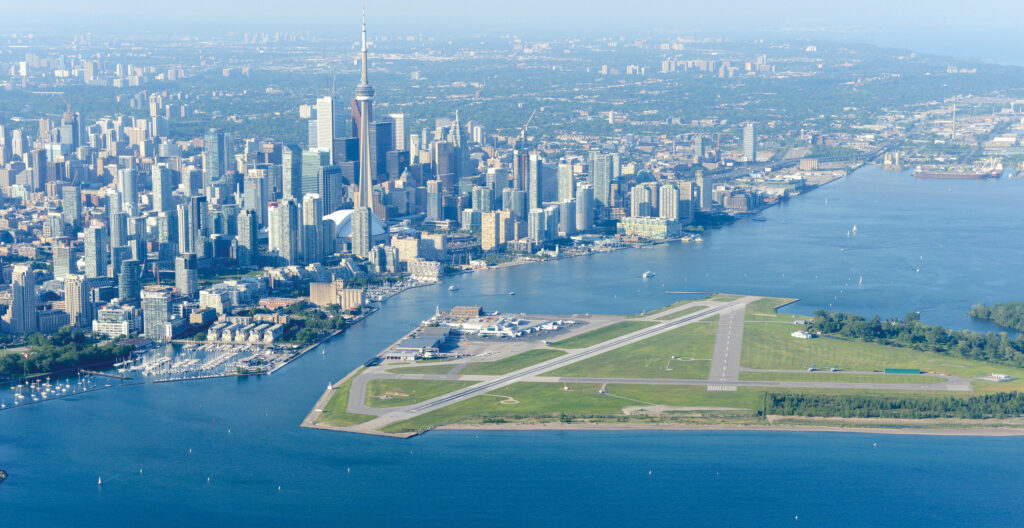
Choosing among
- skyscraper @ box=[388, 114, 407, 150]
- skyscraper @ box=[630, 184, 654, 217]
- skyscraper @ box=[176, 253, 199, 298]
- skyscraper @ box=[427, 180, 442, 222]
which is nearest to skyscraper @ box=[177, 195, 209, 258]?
skyscraper @ box=[176, 253, 199, 298]

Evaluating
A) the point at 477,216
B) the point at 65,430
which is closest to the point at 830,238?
the point at 477,216

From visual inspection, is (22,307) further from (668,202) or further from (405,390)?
(668,202)

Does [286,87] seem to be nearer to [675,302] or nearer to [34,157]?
[34,157]

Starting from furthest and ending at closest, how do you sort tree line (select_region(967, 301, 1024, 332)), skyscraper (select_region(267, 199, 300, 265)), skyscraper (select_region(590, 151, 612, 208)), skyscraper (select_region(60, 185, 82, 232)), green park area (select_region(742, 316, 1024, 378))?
skyscraper (select_region(590, 151, 612, 208))
skyscraper (select_region(60, 185, 82, 232))
skyscraper (select_region(267, 199, 300, 265))
tree line (select_region(967, 301, 1024, 332))
green park area (select_region(742, 316, 1024, 378))

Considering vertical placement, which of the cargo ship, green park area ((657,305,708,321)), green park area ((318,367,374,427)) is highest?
the cargo ship

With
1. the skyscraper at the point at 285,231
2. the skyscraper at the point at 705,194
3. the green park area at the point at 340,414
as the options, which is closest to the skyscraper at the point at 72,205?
the skyscraper at the point at 285,231

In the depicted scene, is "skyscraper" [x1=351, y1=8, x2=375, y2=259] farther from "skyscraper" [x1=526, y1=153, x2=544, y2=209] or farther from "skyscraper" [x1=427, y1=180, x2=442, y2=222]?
"skyscraper" [x1=526, y1=153, x2=544, y2=209]
